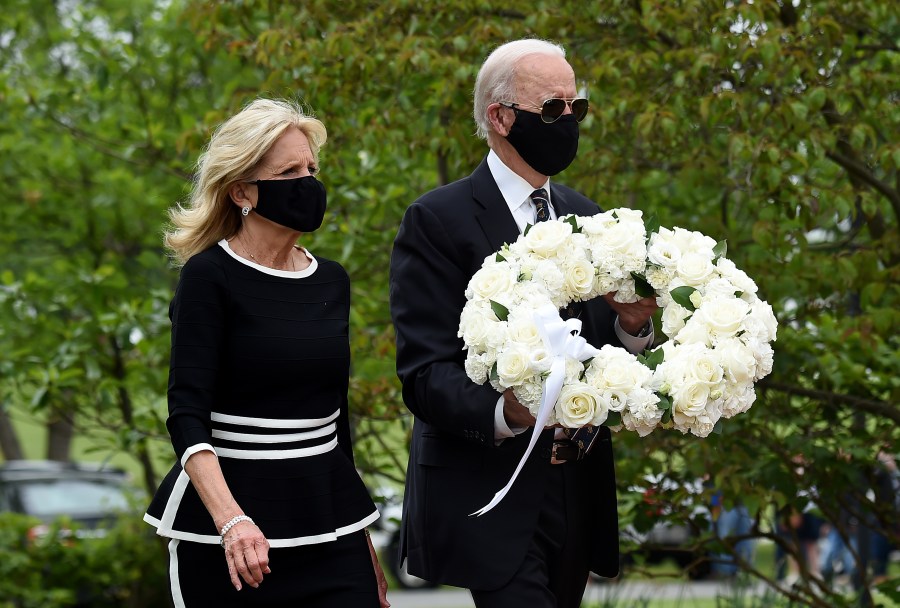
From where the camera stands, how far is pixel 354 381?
21.5 feet

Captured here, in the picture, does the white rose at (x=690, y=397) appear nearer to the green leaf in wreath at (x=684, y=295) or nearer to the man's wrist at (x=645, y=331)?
the green leaf in wreath at (x=684, y=295)

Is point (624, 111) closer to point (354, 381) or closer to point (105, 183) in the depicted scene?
point (354, 381)

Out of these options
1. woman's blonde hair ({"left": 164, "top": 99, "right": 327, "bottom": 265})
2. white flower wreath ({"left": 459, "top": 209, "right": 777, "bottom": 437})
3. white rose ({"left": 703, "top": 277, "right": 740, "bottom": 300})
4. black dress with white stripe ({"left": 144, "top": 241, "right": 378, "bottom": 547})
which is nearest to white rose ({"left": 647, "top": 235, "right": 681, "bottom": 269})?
white flower wreath ({"left": 459, "top": 209, "right": 777, "bottom": 437})

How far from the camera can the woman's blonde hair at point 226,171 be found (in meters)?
3.85

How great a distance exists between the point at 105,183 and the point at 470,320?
8436 mm

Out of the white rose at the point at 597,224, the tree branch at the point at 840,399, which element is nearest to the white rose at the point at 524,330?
the white rose at the point at 597,224

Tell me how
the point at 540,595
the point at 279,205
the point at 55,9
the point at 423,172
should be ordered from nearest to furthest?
the point at 540,595
the point at 279,205
the point at 423,172
the point at 55,9

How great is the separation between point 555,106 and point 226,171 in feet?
3.22

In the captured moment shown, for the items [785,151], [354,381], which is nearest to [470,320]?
[785,151]

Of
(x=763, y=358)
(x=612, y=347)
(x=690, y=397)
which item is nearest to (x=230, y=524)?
(x=612, y=347)

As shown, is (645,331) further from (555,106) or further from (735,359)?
(555,106)

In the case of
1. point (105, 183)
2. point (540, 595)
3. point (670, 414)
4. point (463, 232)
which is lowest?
point (105, 183)

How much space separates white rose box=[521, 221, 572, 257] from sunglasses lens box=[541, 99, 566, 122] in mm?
417

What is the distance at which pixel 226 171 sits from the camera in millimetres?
3838
